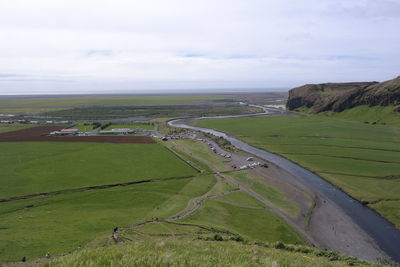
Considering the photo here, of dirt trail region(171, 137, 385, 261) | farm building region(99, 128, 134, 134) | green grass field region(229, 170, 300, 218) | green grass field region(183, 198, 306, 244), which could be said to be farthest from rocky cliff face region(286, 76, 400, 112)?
green grass field region(183, 198, 306, 244)

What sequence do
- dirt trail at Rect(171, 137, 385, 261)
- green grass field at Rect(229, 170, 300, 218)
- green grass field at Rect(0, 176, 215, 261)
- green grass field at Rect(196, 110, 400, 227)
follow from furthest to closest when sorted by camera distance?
green grass field at Rect(196, 110, 400, 227) < green grass field at Rect(229, 170, 300, 218) < dirt trail at Rect(171, 137, 385, 261) < green grass field at Rect(0, 176, 215, 261)

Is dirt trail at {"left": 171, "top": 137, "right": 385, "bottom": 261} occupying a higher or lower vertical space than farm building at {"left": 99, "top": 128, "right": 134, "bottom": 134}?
lower

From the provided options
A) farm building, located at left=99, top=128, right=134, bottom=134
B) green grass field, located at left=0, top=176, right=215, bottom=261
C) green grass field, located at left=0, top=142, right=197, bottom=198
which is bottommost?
green grass field, located at left=0, top=176, right=215, bottom=261

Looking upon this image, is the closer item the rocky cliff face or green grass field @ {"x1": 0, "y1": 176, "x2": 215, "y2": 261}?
green grass field @ {"x1": 0, "y1": 176, "x2": 215, "y2": 261}

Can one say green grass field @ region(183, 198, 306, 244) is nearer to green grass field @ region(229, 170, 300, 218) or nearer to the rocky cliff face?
green grass field @ region(229, 170, 300, 218)

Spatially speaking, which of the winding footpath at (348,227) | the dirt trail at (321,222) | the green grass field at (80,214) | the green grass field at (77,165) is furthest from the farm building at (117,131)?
the winding footpath at (348,227)

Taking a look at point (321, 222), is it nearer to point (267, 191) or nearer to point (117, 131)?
point (267, 191)

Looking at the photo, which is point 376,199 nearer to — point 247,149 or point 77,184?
point 247,149
